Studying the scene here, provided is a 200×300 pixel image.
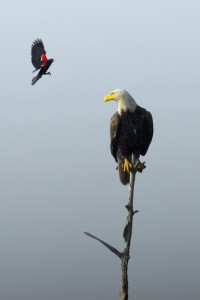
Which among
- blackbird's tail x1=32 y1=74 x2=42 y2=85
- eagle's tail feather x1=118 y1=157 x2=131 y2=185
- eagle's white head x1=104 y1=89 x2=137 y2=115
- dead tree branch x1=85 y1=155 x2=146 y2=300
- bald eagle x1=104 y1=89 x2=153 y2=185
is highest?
blackbird's tail x1=32 y1=74 x2=42 y2=85

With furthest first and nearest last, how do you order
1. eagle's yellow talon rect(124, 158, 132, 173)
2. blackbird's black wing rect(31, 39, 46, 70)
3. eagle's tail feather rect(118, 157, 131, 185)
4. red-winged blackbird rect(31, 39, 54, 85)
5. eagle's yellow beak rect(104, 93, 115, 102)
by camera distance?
blackbird's black wing rect(31, 39, 46, 70) < red-winged blackbird rect(31, 39, 54, 85) < eagle's tail feather rect(118, 157, 131, 185) < eagle's yellow talon rect(124, 158, 132, 173) < eagle's yellow beak rect(104, 93, 115, 102)

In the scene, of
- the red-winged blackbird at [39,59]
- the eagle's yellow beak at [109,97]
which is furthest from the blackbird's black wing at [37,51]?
the eagle's yellow beak at [109,97]

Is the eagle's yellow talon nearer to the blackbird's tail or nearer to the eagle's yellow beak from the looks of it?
the eagle's yellow beak

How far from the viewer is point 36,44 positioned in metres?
13.9

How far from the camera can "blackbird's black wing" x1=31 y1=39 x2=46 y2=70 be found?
1334cm

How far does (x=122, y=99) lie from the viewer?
39.7 ft

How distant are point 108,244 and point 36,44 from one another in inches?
187

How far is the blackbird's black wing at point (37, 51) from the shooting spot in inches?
525

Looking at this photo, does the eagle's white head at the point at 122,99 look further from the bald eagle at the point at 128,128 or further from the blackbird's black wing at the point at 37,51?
the blackbird's black wing at the point at 37,51

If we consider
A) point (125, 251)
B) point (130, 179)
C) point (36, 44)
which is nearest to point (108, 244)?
point (125, 251)

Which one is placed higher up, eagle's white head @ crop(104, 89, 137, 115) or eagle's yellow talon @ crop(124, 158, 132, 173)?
eagle's white head @ crop(104, 89, 137, 115)

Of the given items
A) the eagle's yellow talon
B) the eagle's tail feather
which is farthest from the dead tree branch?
the eagle's tail feather

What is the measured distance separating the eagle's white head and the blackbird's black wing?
1.92 m

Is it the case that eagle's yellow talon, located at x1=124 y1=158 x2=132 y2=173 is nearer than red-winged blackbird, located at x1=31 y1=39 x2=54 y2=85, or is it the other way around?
eagle's yellow talon, located at x1=124 y1=158 x2=132 y2=173
